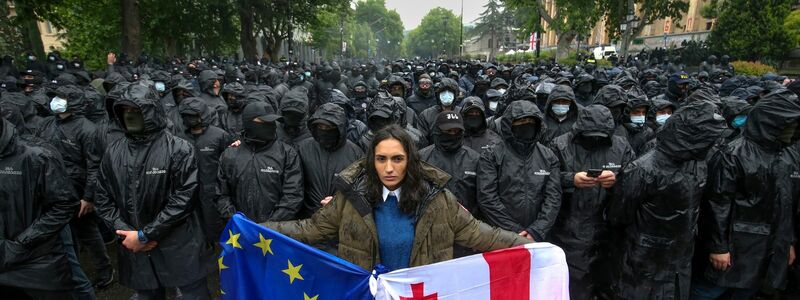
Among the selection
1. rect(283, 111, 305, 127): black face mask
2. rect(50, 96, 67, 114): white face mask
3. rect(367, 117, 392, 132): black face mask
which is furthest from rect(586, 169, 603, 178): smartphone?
rect(50, 96, 67, 114): white face mask

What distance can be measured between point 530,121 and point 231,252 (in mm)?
2759

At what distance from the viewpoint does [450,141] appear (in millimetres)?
4305

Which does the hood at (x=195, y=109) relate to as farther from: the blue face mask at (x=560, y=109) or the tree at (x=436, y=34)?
the tree at (x=436, y=34)

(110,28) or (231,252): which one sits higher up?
(110,28)

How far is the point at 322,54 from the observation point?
79250 mm

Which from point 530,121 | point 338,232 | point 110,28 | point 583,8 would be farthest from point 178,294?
point 110,28

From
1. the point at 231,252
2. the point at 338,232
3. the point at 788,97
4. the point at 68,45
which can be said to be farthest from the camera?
the point at 68,45

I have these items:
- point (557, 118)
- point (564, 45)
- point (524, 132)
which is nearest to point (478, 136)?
point (524, 132)

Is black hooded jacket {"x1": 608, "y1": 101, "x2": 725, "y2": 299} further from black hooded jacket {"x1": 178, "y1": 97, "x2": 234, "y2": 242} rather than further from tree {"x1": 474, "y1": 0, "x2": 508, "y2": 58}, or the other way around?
tree {"x1": 474, "y1": 0, "x2": 508, "y2": 58}

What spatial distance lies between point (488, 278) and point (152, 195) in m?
2.62

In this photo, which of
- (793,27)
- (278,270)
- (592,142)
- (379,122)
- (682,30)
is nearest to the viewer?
(278,270)

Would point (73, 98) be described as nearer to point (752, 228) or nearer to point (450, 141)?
point (450, 141)

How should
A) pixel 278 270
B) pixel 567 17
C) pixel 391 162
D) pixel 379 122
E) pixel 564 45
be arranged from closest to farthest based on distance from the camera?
1. pixel 391 162
2. pixel 278 270
3. pixel 379 122
4. pixel 567 17
5. pixel 564 45

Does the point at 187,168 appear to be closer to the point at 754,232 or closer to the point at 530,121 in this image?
the point at 530,121
